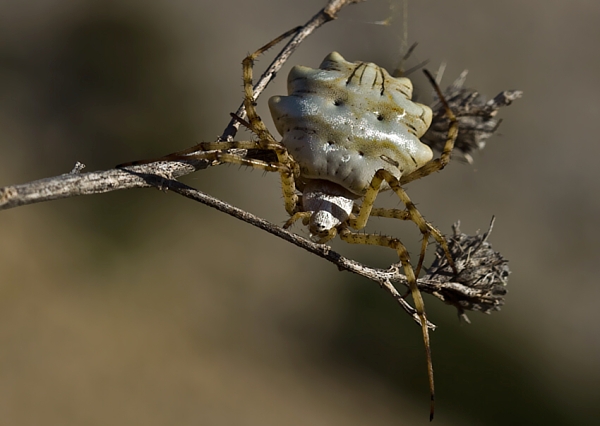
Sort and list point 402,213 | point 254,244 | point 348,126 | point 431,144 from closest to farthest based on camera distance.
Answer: point 348,126, point 402,213, point 431,144, point 254,244

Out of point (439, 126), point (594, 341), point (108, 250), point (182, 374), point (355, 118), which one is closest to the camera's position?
point (355, 118)

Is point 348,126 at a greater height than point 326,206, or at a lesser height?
greater

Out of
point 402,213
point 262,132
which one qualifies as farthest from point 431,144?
point 262,132

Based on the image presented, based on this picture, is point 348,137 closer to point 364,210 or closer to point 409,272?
point 364,210

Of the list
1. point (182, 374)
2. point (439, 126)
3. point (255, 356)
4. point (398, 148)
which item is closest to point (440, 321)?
point (255, 356)

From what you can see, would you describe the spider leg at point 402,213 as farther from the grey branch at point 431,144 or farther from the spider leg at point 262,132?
the spider leg at point 262,132

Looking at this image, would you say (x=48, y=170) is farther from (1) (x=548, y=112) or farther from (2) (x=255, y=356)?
(1) (x=548, y=112)
